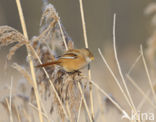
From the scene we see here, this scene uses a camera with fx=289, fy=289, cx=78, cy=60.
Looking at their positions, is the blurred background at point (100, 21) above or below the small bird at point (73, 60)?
above

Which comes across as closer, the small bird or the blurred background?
the small bird

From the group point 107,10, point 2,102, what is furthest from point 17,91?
point 107,10

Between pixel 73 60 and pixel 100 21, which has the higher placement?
pixel 100 21

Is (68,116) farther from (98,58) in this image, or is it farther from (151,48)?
(98,58)

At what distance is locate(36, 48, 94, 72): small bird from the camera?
A: 2098 millimetres

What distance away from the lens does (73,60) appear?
7.39 ft

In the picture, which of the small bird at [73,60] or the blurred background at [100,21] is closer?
the small bird at [73,60]

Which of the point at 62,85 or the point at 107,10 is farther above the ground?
the point at 107,10

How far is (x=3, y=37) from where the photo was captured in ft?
5.69

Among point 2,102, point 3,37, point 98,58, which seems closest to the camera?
point 3,37

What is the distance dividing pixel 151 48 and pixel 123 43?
7.63m

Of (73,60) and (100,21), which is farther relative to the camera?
(100,21)

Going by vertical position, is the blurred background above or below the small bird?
above

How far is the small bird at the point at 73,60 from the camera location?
6.88 feet
